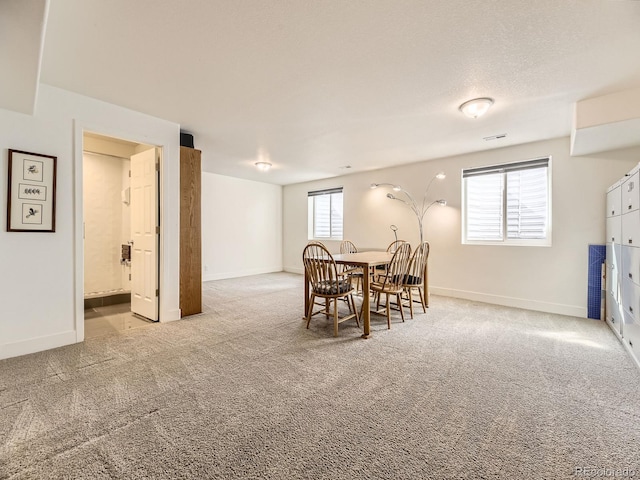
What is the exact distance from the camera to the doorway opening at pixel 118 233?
351 centimetres

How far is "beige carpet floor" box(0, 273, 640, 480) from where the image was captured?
52.9 inches

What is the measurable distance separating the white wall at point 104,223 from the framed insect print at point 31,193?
1781 mm

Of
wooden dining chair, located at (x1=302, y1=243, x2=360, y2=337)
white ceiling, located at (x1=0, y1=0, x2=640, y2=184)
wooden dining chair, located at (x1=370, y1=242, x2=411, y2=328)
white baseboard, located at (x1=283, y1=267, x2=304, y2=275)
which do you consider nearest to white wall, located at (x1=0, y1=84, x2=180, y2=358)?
white ceiling, located at (x1=0, y1=0, x2=640, y2=184)

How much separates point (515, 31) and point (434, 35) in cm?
51

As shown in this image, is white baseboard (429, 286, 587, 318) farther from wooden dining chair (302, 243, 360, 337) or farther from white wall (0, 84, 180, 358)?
white wall (0, 84, 180, 358)

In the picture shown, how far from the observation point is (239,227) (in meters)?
7.01

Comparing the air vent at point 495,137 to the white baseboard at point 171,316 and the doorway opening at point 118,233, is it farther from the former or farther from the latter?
the white baseboard at point 171,316

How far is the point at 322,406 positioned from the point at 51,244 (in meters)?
2.86

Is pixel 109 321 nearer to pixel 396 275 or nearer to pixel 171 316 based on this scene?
pixel 171 316

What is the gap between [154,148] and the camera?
3.47 meters

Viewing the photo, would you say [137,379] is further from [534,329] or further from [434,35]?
[534,329]

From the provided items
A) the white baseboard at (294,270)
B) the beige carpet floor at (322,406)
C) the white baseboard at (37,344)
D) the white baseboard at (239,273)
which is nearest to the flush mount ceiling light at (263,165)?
the white baseboard at (239,273)

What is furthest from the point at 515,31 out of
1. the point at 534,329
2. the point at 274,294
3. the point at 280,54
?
the point at 274,294

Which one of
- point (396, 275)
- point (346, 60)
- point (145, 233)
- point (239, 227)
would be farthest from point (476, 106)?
point (239, 227)
